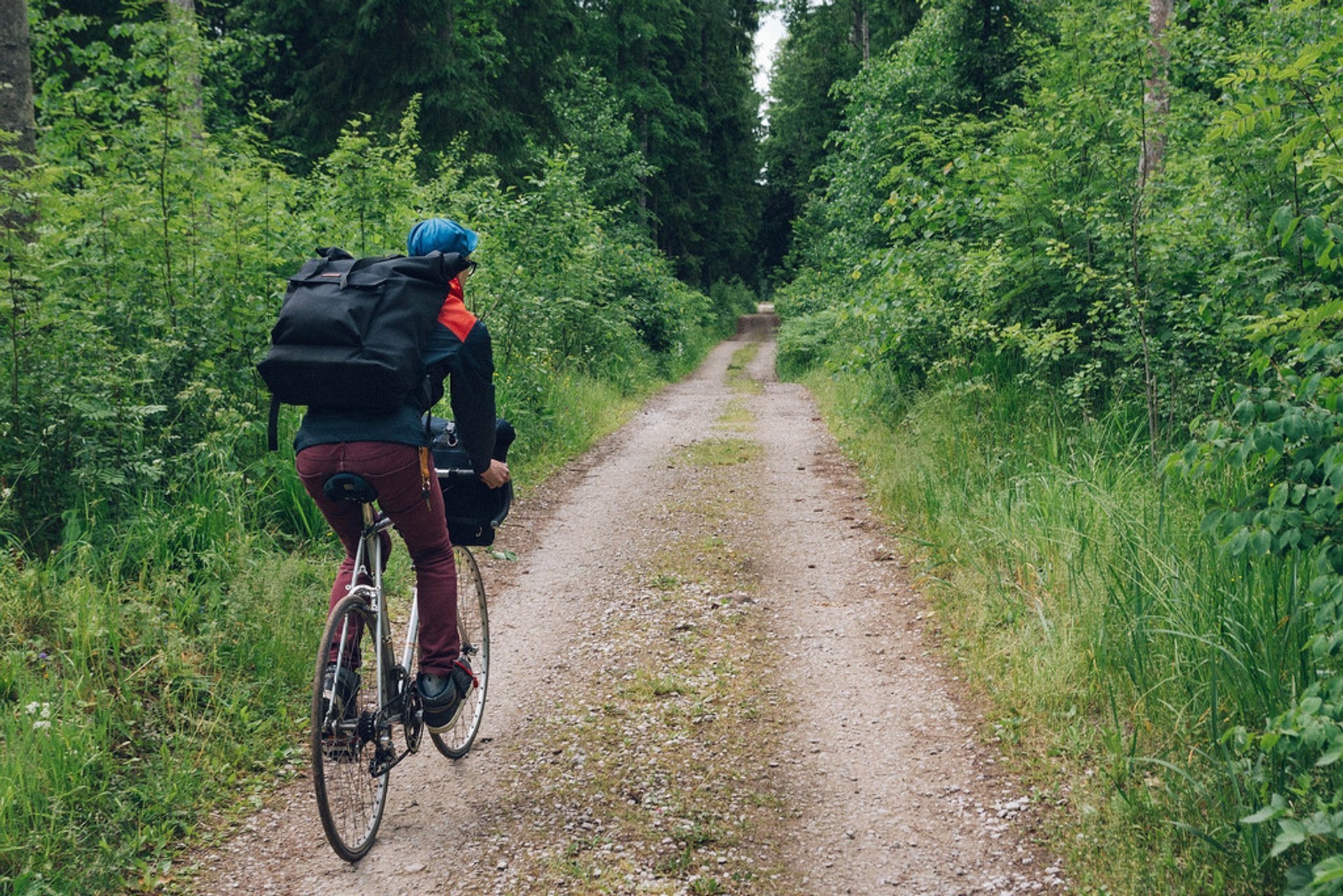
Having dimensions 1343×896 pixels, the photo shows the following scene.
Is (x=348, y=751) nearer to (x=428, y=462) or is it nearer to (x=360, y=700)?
(x=360, y=700)

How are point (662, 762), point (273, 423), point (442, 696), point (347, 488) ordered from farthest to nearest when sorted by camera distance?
point (662, 762) < point (442, 696) < point (273, 423) < point (347, 488)

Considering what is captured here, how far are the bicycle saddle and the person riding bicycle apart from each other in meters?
0.02

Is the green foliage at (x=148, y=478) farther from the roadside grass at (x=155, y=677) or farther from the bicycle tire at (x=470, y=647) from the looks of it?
the bicycle tire at (x=470, y=647)

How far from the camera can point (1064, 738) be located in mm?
3623

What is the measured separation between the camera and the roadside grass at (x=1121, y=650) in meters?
2.86

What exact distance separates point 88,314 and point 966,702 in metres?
5.37

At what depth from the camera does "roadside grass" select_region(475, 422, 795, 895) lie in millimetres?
3084

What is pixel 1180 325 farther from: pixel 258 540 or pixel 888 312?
pixel 258 540

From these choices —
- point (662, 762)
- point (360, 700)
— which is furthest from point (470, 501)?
point (662, 762)

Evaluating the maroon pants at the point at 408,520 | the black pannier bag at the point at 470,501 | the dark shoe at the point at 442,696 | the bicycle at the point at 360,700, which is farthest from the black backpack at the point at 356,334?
the dark shoe at the point at 442,696

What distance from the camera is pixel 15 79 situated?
5.92 m

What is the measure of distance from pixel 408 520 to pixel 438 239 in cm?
108

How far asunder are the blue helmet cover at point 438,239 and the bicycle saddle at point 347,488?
3.07 feet

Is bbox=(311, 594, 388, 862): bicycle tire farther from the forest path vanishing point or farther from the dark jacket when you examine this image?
the dark jacket
